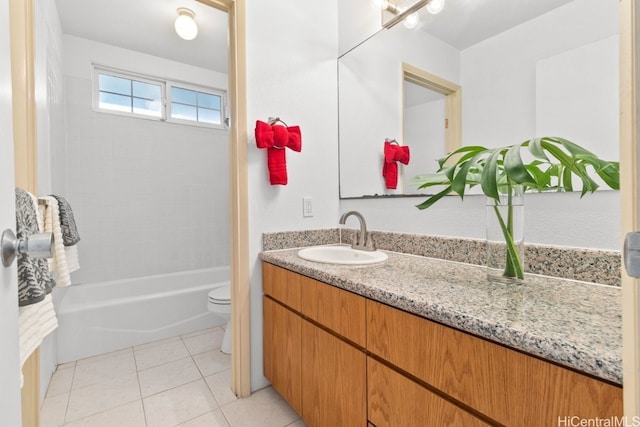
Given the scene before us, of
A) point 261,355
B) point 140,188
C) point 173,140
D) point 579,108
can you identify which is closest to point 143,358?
point 261,355

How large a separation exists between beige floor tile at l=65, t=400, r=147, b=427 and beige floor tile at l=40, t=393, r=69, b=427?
78 mm

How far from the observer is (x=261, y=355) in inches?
64.9

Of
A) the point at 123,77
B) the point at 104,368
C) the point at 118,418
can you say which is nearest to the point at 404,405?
the point at 118,418

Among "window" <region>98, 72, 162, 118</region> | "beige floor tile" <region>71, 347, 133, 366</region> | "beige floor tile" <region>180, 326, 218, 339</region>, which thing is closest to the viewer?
"beige floor tile" <region>71, 347, 133, 366</region>

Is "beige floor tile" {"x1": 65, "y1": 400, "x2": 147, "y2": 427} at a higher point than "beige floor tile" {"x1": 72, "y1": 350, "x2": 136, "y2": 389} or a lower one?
lower

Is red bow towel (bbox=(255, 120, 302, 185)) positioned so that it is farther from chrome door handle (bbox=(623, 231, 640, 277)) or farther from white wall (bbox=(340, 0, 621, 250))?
chrome door handle (bbox=(623, 231, 640, 277))

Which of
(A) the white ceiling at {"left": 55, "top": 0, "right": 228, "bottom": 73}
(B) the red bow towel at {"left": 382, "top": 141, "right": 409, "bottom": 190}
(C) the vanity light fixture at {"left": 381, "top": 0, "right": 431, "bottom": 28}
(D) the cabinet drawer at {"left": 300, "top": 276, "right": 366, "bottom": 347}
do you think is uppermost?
(A) the white ceiling at {"left": 55, "top": 0, "right": 228, "bottom": 73}

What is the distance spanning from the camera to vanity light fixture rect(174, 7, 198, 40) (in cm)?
211

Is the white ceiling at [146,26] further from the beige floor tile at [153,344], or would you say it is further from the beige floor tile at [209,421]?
the beige floor tile at [209,421]

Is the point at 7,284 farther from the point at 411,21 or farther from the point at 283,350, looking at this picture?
the point at 411,21

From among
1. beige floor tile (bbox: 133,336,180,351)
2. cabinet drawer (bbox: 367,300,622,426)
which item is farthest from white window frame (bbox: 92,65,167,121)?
cabinet drawer (bbox: 367,300,622,426)

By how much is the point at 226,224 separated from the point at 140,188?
0.87m

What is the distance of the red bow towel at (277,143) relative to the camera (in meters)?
1.51

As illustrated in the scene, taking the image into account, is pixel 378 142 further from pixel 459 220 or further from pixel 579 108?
pixel 579 108
